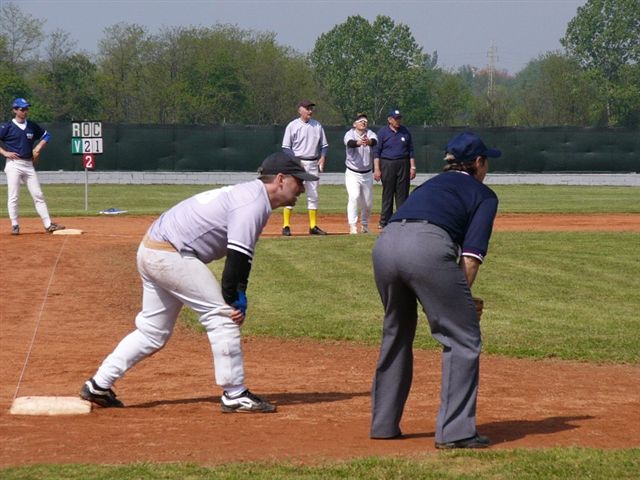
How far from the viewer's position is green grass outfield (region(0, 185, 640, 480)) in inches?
243

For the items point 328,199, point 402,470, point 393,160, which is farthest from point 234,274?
point 328,199

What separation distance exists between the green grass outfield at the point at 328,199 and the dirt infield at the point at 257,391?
45.7 feet

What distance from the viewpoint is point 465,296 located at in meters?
6.56

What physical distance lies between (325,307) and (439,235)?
6718 millimetres

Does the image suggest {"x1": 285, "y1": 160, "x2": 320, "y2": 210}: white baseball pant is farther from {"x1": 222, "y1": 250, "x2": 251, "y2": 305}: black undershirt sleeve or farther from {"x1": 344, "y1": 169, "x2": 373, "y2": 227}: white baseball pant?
{"x1": 222, "y1": 250, "x2": 251, "y2": 305}: black undershirt sleeve

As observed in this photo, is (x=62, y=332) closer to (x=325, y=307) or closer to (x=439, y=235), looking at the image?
(x=325, y=307)

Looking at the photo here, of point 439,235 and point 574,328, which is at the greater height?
point 439,235

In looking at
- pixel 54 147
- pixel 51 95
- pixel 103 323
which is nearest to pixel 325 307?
pixel 103 323

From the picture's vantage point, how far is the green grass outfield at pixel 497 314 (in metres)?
6.18

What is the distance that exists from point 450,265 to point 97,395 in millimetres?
2865

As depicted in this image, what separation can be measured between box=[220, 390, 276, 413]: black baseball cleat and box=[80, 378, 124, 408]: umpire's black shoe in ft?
2.72

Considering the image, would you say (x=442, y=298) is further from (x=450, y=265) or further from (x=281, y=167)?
(x=281, y=167)

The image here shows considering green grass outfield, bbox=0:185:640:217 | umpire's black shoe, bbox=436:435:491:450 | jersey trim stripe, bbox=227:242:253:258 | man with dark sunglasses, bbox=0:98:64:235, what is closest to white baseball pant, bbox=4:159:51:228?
man with dark sunglasses, bbox=0:98:64:235

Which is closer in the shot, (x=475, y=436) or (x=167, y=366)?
(x=475, y=436)
